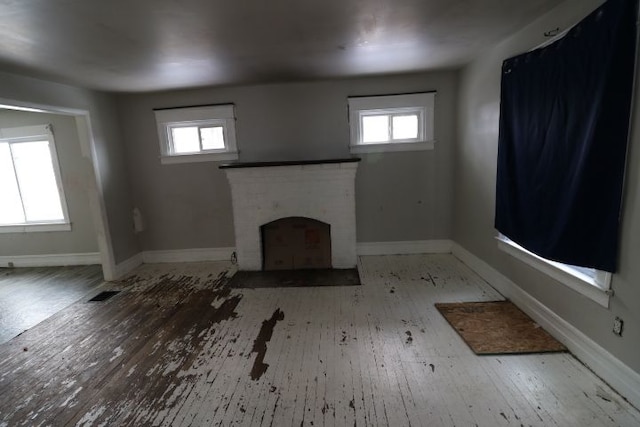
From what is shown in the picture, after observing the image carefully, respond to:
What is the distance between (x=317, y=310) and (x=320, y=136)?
2.33 metres

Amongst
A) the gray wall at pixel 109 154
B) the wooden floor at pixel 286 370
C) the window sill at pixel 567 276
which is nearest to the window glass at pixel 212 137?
the gray wall at pixel 109 154

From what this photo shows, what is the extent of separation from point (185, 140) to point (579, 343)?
4.75 meters

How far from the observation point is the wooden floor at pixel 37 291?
3.10m

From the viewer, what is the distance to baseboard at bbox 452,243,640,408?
1.73 metres

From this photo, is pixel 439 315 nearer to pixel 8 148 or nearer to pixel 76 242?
pixel 76 242

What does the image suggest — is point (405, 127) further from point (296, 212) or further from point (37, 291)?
point (37, 291)

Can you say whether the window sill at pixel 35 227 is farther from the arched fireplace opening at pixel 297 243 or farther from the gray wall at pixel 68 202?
the arched fireplace opening at pixel 297 243

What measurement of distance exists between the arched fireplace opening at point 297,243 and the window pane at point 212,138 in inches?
53.6

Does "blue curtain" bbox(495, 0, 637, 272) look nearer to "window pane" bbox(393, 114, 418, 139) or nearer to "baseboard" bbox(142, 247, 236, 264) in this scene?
"window pane" bbox(393, 114, 418, 139)

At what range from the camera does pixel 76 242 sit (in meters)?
4.55

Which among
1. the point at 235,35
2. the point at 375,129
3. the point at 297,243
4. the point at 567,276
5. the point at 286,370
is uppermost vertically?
the point at 235,35

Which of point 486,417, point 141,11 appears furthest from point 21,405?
point 486,417

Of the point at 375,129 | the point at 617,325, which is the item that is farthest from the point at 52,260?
the point at 617,325

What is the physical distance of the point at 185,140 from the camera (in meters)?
4.38
